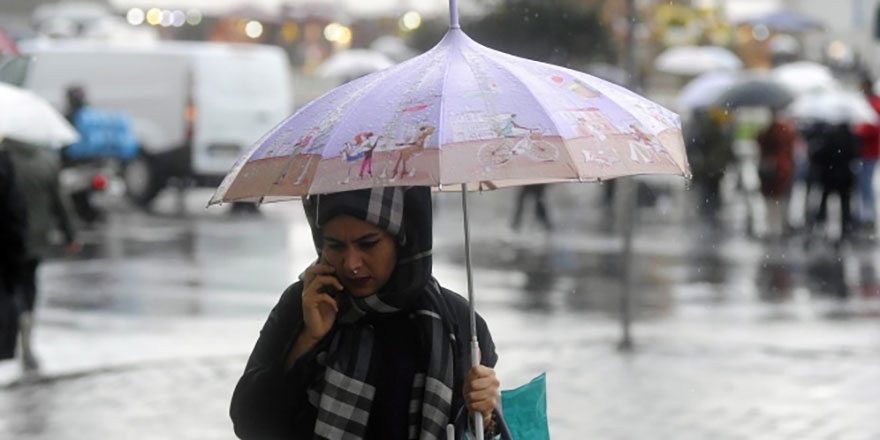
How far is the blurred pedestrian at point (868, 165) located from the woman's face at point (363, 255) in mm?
19117

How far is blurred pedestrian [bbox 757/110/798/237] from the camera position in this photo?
2214 cm

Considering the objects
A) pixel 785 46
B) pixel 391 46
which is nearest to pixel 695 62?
pixel 391 46

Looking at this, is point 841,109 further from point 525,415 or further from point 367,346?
point 367,346

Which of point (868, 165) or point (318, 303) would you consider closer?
point (318, 303)

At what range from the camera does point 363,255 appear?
Answer: 12.4 ft

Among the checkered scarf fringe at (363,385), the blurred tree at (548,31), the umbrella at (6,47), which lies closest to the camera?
the checkered scarf fringe at (363,385)

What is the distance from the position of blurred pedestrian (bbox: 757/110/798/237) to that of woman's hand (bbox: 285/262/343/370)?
18.6 metres

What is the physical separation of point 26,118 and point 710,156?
57.9 feet

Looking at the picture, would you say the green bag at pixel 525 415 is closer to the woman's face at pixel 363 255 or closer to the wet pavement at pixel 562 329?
the woman's face at pixel 363 255

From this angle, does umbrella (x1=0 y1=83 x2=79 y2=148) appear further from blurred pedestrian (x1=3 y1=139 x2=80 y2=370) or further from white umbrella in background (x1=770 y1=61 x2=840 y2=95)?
white umbrella in background (x1=770 y1=61 x2=840 y2=95)

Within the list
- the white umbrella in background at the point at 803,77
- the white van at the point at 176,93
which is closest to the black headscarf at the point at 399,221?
the white van at the point at 176,93

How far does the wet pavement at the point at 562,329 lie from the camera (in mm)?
9367

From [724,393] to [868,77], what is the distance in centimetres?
1629

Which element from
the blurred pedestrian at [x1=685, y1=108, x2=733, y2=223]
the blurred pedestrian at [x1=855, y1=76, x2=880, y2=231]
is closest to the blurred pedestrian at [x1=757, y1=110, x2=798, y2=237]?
the blurred pedestrian at [x1=855, y1=76, x2=880, y2=231]
